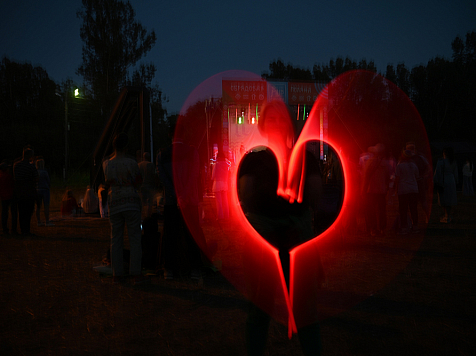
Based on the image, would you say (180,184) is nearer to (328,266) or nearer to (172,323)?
(172,323)

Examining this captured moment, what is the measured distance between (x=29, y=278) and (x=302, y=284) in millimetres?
4348

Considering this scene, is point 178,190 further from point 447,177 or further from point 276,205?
point 447,177

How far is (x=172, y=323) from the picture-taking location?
136 inches

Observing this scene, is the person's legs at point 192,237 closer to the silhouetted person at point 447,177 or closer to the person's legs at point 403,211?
the person's legs at point 403,211

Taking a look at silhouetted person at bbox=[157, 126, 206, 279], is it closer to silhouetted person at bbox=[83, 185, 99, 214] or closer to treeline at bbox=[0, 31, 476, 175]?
silhouetted person at bbox=[83, 185, 99, 214]

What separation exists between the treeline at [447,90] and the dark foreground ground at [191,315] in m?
47.2

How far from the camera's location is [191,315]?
3646mm

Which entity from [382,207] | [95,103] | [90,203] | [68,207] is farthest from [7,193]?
[95,103]

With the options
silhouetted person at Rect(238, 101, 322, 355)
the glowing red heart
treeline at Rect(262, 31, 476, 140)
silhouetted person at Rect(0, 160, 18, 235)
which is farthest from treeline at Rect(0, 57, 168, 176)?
treeline at Rect(262, 31, 476, 140)

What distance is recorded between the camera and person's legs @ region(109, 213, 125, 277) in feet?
14.8

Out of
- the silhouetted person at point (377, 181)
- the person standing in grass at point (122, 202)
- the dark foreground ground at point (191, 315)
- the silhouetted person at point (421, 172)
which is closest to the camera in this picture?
the dark foreground ground at point (191, 315)

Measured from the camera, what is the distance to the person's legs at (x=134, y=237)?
4.53m

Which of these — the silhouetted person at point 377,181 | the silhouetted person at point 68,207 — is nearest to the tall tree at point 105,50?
the silhouetted person at point 68,207

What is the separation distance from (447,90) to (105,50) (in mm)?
42086
